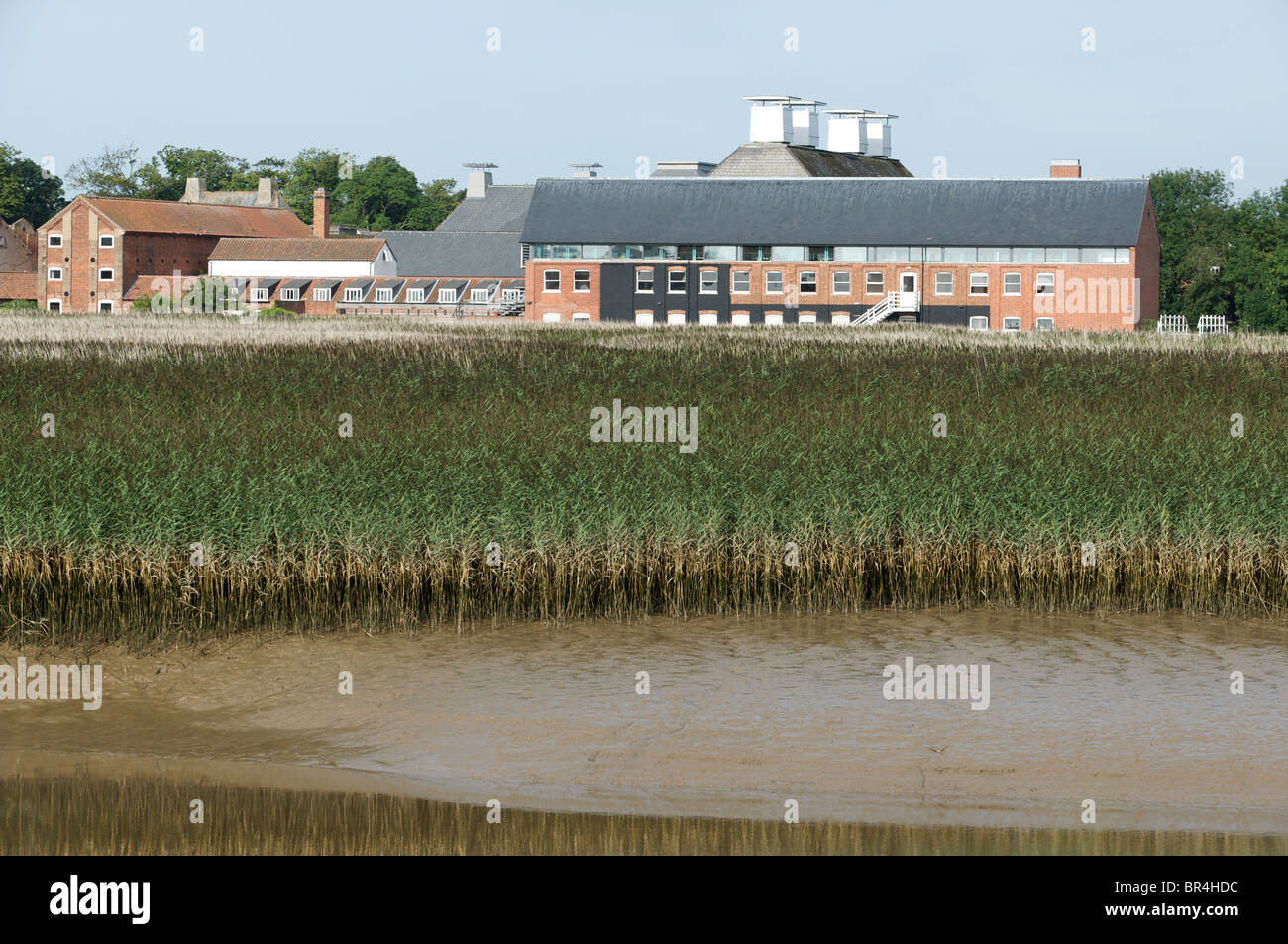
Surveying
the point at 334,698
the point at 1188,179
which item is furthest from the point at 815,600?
the point at 1188,179

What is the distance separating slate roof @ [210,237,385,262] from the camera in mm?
106938

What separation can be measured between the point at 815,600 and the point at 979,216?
6711cm

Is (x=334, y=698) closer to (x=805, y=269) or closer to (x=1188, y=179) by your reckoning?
(x=805, y=269)

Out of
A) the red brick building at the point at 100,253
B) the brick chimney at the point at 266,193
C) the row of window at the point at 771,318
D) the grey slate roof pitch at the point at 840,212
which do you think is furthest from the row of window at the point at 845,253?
the brick chimney at the point at 266,193

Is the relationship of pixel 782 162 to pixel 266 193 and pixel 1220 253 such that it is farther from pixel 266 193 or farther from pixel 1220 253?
pixel 266 193

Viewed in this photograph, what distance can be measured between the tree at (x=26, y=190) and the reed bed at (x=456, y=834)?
121m

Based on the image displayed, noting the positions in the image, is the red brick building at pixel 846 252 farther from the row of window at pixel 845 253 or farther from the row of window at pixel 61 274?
the row of window at pixel 61 274

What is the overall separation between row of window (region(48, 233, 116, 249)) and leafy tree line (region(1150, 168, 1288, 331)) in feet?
232

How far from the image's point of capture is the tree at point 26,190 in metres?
121

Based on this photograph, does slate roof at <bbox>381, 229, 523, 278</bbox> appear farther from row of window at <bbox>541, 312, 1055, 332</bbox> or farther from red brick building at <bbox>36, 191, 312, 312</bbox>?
row of window at <bbox>541, 312, 1055, 332</bbox>

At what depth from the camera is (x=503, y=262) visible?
10500cm

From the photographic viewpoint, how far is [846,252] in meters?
77.8

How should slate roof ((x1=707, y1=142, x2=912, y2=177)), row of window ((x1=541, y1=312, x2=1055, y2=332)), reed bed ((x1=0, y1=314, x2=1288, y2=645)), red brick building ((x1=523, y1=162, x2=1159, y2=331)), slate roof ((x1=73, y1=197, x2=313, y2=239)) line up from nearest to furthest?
reed bed ((x1=0, y1=314, x2=1288, y2=645)), row of window ((x1=541, y1=312, x2=1055, y2=332)), red brick building ((x1=523, y1=162, x2=1159, y2=331)), slate roof ((x1=707, y1=142, x2=912, y2=177)), slate roof ((x1=73, y1=197, x2=313, y2=239))

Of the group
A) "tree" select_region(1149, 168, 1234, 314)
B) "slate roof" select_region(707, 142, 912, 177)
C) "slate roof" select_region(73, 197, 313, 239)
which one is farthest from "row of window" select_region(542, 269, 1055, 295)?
"slate roof" select_region(73, 197, 313, 239)
